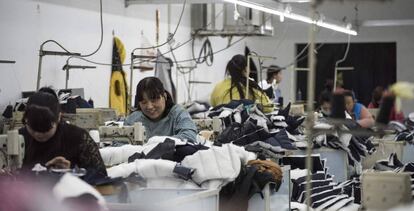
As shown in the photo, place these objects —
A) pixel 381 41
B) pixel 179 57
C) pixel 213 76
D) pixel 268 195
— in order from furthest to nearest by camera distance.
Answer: pixel 381 41 → pixel 213 76 → pixel 179 57 → pixel 268 195

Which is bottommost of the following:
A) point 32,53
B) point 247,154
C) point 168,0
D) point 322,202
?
point 322,202

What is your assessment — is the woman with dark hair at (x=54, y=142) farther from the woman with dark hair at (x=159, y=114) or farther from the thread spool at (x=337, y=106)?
the thread spool at (x=337, y=106)

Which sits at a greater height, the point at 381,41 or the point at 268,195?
the point at 381,41

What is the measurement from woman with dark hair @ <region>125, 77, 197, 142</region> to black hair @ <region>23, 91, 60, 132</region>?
1218 mm

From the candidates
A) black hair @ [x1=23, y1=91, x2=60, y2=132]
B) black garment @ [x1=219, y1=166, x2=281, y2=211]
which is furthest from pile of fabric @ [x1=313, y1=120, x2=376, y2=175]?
black hair @ [x1=23, y1=91, x2=60, y2=132]

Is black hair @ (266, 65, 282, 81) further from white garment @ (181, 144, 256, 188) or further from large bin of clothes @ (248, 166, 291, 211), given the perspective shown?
white garment @ (181, 144, 256, 188)

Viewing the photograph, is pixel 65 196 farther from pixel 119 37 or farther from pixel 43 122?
pixel 119 37

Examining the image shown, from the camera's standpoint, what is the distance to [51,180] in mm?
2658

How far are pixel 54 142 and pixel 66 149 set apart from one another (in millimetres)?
62

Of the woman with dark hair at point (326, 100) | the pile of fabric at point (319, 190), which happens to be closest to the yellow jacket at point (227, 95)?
the woman with dark hair at point (326, 100)

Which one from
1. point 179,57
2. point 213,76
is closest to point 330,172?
point 179,57

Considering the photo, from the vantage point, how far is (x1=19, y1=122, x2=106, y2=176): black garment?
135 inches

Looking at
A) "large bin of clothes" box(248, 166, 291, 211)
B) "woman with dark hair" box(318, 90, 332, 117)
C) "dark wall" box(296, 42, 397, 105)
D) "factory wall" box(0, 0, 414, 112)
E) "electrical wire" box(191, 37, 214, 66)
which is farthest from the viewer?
"dark wall" box(296, 42, 397, 105)

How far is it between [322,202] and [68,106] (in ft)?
6.21
